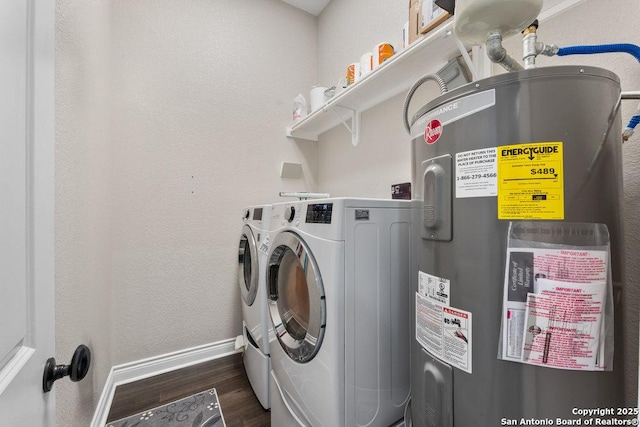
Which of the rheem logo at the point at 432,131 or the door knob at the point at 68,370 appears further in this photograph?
the rheem logo at the point at 432,131

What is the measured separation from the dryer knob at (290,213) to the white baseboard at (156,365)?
1532 millimetres

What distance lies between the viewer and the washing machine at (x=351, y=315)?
2.75 feet

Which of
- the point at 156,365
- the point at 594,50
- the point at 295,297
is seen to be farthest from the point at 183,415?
the point at 594,50

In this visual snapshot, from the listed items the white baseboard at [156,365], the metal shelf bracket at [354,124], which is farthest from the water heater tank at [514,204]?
the white baseboard at [156,365]

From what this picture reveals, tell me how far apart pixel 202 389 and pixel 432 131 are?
2.01 metres

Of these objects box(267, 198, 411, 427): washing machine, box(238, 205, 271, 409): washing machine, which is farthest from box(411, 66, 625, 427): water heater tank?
box(238, 205, 271, 409): washing machine

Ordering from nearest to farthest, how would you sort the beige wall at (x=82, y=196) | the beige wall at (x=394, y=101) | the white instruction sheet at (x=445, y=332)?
the white instruction sheet at (x=445, y=332), the beige wall at (x=394, y=101), the beige wall at (x=82, y=196)

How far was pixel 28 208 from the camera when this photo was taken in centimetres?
45

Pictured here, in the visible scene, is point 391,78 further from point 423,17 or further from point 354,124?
point 354,124

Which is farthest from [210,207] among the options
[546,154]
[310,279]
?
[546,154]

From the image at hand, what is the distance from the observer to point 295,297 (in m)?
1.22

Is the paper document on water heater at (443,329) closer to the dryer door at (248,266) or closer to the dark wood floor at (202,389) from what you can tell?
the dryer door at (248,266)

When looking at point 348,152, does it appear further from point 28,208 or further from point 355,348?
point 28,208

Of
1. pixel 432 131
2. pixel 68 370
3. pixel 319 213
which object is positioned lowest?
pixel 68 370
